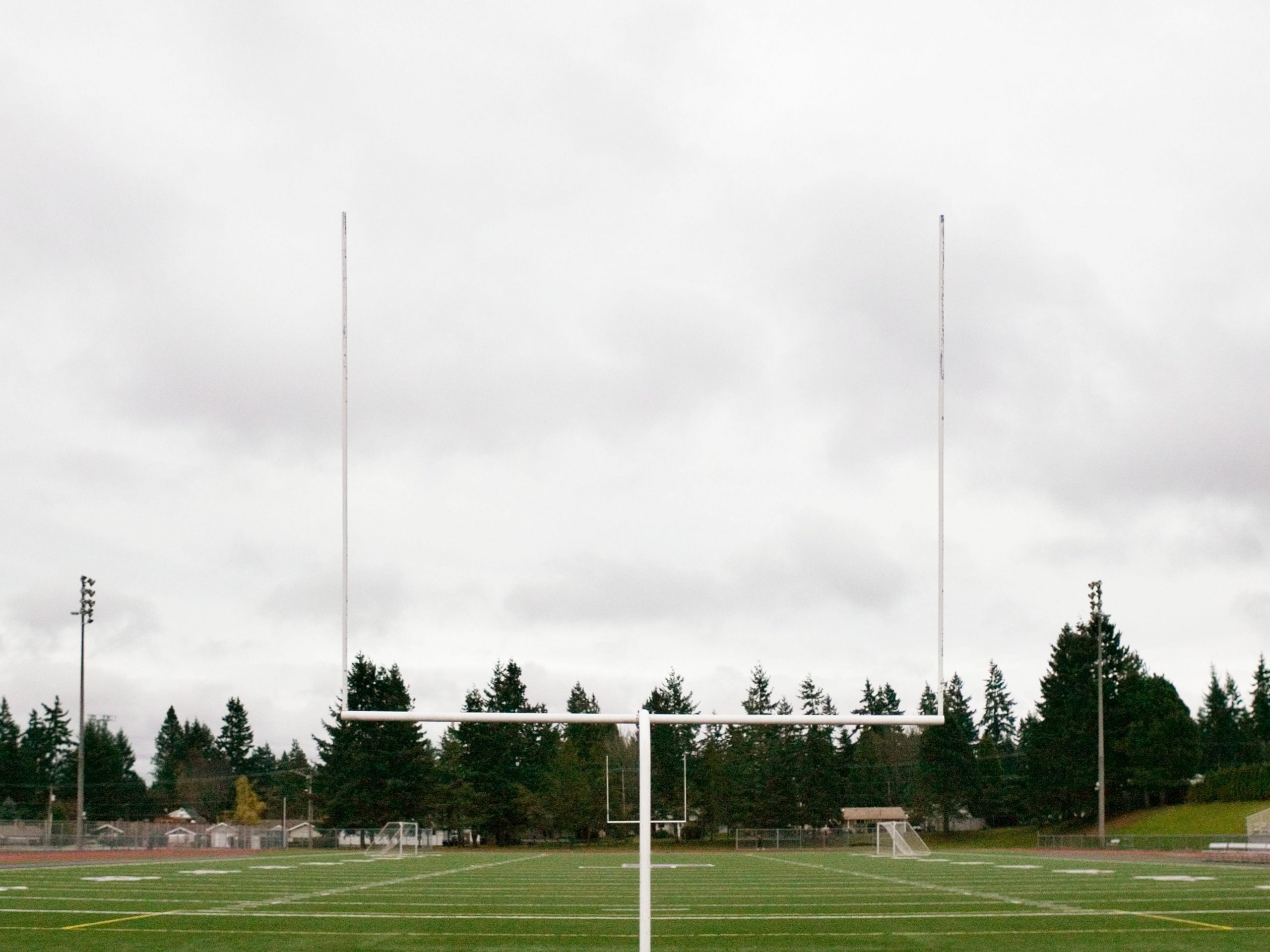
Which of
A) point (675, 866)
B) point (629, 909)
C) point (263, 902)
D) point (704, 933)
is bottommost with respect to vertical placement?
point (675, 866)

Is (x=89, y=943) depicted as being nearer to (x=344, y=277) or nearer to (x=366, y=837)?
(x=344, y=277)

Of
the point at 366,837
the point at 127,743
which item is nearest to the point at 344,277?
the point at 366,837

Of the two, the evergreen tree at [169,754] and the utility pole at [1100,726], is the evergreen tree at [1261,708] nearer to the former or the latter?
the utility pole at [1100,726]

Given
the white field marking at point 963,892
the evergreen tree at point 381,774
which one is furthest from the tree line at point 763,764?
the white field marking at point 963,892

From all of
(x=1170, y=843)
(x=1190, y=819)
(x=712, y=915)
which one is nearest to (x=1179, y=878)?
(x=712, y=915)

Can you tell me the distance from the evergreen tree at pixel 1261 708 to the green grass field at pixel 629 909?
71.0 meters

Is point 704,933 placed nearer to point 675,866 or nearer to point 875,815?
point 675,866

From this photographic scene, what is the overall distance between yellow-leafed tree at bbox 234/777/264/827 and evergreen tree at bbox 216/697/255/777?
24898 mm

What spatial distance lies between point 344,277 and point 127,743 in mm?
133872

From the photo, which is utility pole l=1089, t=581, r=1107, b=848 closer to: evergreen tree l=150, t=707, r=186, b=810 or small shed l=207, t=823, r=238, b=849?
small shed l=207, t=823, r=238, b=849

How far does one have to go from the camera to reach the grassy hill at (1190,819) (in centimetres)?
5450

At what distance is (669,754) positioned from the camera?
70062 millimetres

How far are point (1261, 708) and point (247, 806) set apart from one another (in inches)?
3215

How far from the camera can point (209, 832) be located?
62.5 metres
